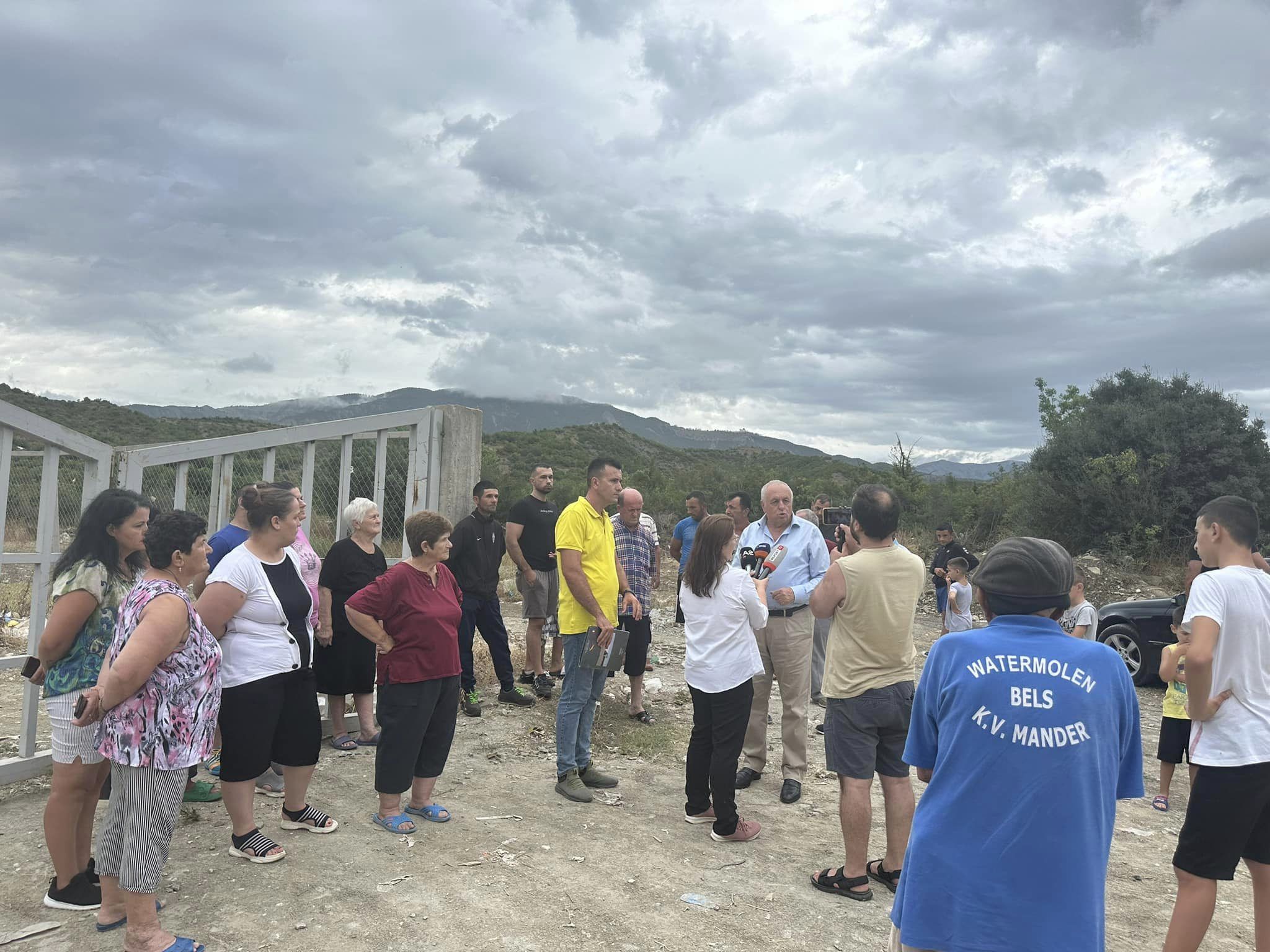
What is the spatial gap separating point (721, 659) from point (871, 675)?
838 millimetres

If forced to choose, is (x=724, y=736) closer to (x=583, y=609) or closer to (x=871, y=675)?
(x=871, y=675)

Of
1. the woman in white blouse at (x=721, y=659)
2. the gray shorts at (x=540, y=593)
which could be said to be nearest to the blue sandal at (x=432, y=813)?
the woman in white blouse at (x=721, y=659)

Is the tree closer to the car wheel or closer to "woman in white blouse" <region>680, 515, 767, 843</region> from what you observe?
the car wheel

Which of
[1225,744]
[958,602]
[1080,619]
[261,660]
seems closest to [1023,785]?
[1225,744]

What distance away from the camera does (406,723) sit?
4133 mm

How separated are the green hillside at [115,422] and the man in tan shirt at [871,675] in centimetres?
2466

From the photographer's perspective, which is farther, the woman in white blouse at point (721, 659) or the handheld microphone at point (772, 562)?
the handheld microphone at point (772, 562)

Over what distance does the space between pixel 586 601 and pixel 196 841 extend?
2.26 m

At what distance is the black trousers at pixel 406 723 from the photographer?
412cm

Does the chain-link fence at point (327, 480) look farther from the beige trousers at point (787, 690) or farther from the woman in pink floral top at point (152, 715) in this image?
the beige trousers at point (787, 690)

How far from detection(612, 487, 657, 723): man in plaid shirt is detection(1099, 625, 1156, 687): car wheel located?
5265 mm

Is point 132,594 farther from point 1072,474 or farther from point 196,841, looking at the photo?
point 1072,474

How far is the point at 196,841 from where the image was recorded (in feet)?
13.3

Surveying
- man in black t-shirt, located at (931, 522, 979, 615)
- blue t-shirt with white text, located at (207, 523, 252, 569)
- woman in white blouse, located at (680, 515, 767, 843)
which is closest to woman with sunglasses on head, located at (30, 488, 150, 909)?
blue t-shirt with white text, located at (207, 523, 252, 569)
